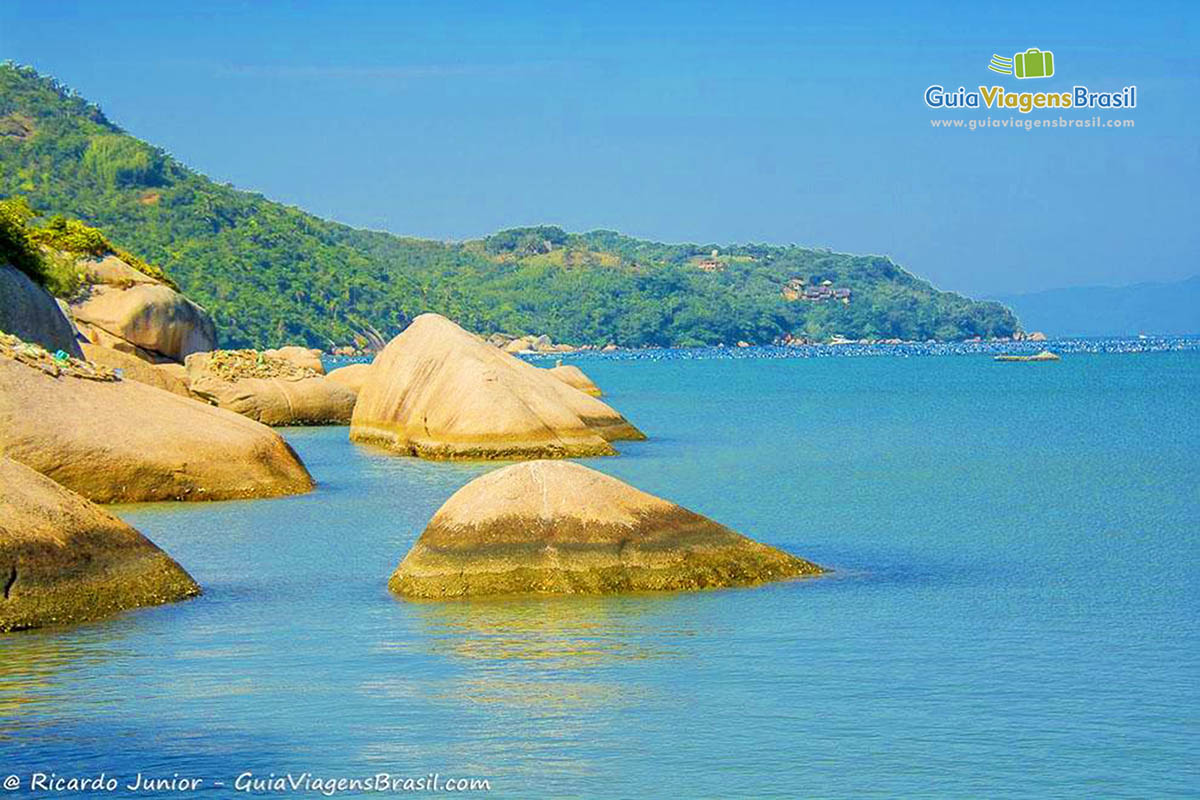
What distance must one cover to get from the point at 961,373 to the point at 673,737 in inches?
3624

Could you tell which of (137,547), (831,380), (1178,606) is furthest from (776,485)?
(831,380)

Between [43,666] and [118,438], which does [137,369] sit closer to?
[118,438]

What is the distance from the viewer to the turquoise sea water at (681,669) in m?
9.69

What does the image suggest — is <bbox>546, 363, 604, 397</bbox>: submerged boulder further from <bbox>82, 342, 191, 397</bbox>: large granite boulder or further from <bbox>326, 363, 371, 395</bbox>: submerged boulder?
<bbox>82, 342, 191, 397</bbox>: large granite boulder

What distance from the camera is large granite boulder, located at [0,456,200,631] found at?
1316cm

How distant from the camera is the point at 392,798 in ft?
30.2

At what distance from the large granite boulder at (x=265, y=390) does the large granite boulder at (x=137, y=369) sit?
1.23 metres

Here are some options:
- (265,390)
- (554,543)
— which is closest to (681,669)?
(554,543)

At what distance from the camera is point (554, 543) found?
14.7 m

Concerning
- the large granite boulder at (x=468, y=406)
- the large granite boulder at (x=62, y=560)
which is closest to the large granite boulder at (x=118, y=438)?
the large granite boulder at (x=62, y=560)

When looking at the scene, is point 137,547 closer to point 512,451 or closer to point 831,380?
point 512,451

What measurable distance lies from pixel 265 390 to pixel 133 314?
8428 millimetres

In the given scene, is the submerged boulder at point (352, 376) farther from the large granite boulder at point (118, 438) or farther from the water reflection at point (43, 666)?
the water reflection at point (43, 666)

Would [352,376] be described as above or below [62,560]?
above
